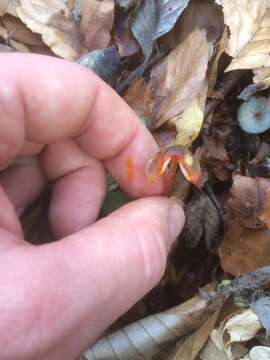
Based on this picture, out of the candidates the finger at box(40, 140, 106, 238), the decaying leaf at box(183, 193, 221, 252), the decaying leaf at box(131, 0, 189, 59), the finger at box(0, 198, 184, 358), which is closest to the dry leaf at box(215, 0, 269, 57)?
the decaying leaf at box(131, 0, 189, 59)

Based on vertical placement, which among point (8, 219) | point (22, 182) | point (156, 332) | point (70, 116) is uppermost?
point (70, 116)

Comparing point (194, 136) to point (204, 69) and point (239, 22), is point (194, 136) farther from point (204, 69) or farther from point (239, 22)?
point (239, 22)

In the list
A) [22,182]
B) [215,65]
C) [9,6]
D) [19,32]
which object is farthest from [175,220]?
[9,6]

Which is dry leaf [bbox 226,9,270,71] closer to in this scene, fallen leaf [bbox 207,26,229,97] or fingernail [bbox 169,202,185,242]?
fallen leaf [bbox 207,26,229,97]

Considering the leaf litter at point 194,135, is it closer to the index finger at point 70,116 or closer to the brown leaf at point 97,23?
the brown leaf at point 97,23

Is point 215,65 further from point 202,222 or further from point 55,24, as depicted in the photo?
point 55,24

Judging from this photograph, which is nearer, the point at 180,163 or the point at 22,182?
the point at 180,163
